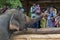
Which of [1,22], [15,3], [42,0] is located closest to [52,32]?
[1,22]

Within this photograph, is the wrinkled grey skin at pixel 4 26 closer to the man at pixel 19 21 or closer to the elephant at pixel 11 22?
the elephant at pixel 11 22

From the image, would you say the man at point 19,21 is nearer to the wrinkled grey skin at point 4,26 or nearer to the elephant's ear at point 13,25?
the elephant's ear at point 13,25

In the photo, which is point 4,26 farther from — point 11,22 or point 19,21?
point 19,21

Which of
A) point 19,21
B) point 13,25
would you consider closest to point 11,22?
point 13,25

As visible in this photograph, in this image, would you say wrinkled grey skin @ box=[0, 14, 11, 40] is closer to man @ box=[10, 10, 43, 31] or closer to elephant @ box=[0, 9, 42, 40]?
elephant @ box=[0, 9, 42, 40]

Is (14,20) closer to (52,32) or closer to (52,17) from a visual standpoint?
(52,32)

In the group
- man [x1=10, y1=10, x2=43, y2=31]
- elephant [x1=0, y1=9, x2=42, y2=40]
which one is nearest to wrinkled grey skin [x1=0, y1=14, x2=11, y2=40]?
elephant [x1=0, y1=9, x2=42, y2=40]

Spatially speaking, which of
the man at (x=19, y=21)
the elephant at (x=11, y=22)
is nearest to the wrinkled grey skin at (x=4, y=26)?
the elephant at (x=11, y=22)

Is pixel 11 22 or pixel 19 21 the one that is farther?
pixel 19 21

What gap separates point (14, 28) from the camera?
150 inches

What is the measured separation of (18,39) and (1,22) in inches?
15.6

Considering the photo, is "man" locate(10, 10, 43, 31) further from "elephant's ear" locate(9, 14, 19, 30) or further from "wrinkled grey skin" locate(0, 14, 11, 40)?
"wrinkled grey skin" locate(0, 14, 11, 40)

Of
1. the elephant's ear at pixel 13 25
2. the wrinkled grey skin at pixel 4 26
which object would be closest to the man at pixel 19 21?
the elephant's ear at pixel 13 25

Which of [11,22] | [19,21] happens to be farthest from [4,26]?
[19,21]
